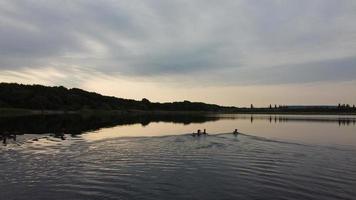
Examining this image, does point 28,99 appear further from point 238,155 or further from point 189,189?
point 189,189

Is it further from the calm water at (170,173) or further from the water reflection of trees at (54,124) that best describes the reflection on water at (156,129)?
the calm water at (170,173)

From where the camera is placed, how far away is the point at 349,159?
1324 inches

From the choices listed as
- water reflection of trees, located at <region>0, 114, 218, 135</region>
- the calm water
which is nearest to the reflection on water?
water reflection of trees, located at <region>0, 114, 218, 135</region>

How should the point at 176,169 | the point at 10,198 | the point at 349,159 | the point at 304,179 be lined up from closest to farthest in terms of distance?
1. the point at 10,198
2. the point at 304,179
3. the point at 176,169
4. the point at 349,159

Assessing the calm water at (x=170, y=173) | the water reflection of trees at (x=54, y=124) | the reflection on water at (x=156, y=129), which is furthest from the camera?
the water reflection of trees at (x=54, y=124)

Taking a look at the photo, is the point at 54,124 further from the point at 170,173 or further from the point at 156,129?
the point at 170,173

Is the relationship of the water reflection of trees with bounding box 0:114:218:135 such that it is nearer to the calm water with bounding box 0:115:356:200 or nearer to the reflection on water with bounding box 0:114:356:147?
the reflection on water with bounding box 0:114:356:147

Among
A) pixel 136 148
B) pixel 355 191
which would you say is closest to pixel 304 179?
pixel 355 191

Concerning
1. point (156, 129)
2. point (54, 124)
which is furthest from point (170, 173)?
point (54, 124)

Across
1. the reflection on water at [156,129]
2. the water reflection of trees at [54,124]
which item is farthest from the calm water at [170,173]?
the water reflection of trees at [54,124]

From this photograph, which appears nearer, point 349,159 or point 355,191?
point 355,191

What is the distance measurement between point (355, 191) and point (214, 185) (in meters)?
7.57

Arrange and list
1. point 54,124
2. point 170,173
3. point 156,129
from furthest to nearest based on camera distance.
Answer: point 54,124
point 156,129
point 170,173

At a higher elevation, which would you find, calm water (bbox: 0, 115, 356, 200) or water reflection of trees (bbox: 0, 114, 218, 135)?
water reflection of trees (bbox: 0, 114, 218, 135)
